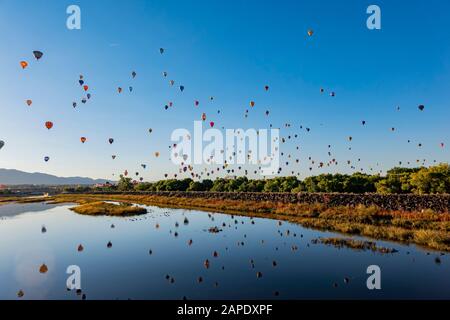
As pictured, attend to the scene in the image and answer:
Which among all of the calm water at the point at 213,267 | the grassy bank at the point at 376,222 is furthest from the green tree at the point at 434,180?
the calm water at the point at 213,267

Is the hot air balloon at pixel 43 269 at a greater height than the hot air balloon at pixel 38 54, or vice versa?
the hot air balloon at pixel 38 54

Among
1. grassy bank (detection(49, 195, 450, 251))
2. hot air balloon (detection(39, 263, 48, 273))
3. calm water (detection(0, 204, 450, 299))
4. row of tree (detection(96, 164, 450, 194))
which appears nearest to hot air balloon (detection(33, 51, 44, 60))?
calm water (detection(0, 204, 450, 299))

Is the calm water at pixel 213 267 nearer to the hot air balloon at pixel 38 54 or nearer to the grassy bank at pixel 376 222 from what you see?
the grassy bank at pixel 376 222

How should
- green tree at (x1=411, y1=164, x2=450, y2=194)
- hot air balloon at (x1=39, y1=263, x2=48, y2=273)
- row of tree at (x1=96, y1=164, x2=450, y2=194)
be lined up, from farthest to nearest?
1. row of tree at (x1=96, y1=164, x2=450, y2=194)
2. green tree at (x1=411, y1=164, x2=450, y2=194)
3. hot air balloon at (x1=39, y1=263, x2=48, y2=273)

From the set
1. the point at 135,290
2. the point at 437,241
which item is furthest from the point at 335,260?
the point at 135,290

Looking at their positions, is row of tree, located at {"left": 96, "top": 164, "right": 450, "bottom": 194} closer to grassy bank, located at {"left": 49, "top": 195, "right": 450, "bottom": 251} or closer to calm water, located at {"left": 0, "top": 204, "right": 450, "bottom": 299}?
grassy bank, located at {"left": 49, "top": 195, "right": 450, "bottom": 251}

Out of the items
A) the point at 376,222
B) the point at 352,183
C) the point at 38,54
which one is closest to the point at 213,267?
the point at 376,222
